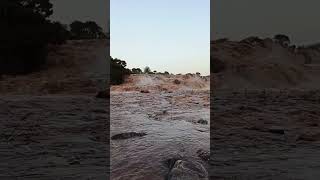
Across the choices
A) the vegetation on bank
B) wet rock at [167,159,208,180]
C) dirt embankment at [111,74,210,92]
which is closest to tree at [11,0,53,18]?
the vegetation on bank

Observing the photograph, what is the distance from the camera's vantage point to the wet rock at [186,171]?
27.2 ft

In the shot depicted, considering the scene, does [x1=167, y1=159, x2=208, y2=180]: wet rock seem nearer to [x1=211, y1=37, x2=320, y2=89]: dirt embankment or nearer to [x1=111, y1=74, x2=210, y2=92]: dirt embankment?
[x1=111, y1=74, x2=210, y2=92]: dirt embankment

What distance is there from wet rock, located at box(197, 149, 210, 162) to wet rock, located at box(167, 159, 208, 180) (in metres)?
0.50

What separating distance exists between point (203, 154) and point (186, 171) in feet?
5.24

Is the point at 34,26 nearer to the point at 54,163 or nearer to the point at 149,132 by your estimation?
the point at 149,132

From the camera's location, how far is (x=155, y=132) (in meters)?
11.8

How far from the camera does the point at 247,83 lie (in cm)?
2408

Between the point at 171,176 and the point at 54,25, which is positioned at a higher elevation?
the point at 54,25

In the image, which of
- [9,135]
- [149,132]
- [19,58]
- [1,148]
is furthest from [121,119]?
[19,58]

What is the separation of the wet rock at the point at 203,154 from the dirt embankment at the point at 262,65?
12296mm

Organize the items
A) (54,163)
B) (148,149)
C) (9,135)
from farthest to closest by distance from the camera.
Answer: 1. (9,135)
2. (148,149)
3. (54,163)

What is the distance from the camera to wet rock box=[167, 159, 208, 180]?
8297 millimetres

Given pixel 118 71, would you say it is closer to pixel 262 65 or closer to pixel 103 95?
pixel 262 65

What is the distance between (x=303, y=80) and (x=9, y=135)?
16767mm
